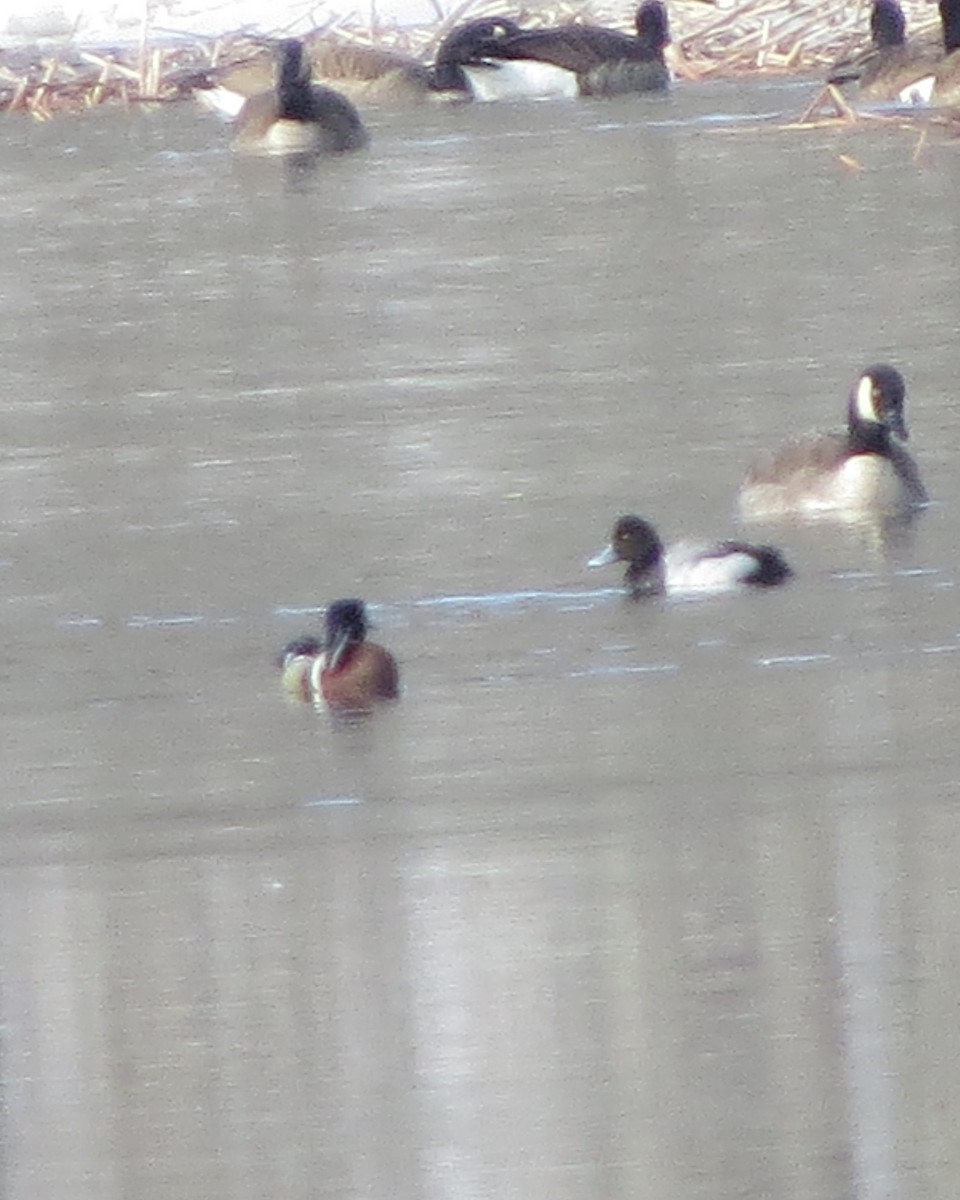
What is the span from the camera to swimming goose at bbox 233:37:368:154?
19.5 metres

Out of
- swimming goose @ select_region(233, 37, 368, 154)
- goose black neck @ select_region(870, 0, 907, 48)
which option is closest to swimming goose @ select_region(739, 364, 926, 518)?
swimming goose @ select_region(233, 37, 368, 154)

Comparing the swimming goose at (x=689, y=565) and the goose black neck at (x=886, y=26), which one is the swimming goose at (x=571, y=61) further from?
the swimming goose at (x=689, y=565)

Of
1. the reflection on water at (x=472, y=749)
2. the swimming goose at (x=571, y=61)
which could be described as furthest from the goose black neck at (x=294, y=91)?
the reflection on water at (x=472, y=749)

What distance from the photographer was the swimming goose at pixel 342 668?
6.96 m

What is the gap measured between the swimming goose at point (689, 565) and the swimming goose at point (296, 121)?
37.5ft

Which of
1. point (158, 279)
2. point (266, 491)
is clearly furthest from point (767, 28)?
point (266, 491)

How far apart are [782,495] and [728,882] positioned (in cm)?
351

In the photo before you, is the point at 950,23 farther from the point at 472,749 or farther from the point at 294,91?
the point at 472,749

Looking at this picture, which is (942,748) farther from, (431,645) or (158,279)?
(158,279)

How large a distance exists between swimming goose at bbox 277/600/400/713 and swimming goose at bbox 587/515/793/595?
0.90 metres

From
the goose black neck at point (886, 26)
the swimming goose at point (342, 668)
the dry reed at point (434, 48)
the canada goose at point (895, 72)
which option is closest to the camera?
the swimming goose at point (342, 668)

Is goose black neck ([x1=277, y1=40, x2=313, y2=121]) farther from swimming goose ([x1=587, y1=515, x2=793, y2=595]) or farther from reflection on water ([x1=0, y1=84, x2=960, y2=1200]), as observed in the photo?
swimming goose ([x1=587, y1=515, x2=793, y2=595])

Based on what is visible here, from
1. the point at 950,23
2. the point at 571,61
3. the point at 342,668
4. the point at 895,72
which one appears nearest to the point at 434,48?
the point at 571,61

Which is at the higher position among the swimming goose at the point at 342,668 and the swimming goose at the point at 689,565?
the swimming goose at the point at 342,668
